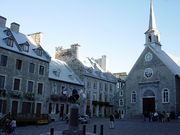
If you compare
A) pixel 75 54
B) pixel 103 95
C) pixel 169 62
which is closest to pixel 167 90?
pixel 169 62

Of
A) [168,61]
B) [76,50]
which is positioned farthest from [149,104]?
[76,50]

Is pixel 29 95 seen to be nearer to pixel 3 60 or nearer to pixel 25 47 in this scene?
pixel 3 60

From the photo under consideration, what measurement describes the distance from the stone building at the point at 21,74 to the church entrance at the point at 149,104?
18133 millimetres

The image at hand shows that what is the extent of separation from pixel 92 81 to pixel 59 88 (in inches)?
443

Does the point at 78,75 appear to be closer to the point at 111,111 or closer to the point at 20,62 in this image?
the point at 111,111

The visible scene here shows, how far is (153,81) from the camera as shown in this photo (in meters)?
41.1

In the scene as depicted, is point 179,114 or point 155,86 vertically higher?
point 155,86

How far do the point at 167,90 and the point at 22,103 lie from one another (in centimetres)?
2402

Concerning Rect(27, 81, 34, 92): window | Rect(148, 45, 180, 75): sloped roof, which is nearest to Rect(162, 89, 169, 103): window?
Rect(148, 45, 180, 75): sloped roof

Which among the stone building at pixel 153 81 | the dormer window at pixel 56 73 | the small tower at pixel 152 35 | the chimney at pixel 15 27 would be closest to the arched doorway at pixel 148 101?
the stone building at pixel 153 81

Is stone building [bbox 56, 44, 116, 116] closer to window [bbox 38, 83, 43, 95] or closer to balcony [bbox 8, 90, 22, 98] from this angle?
window [bbox 38, 83, 43, 95]

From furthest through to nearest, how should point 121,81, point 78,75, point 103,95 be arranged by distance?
point 121,81, point 103,95, point 78,75

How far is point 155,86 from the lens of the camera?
4066 cm

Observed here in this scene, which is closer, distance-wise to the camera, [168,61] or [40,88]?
[40,88]
